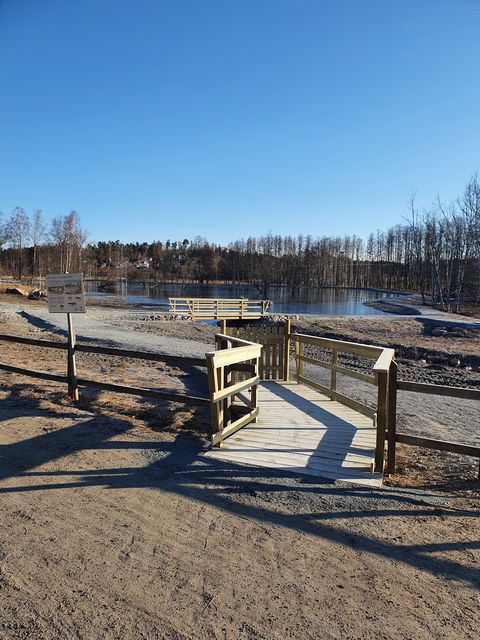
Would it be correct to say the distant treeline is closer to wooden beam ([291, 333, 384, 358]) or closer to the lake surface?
the lake surface

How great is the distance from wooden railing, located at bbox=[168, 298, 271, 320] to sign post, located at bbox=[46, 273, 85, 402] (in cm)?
2423

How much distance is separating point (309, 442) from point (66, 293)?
476 centimetres

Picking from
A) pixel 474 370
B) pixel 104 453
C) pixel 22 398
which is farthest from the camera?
pixel 474 370

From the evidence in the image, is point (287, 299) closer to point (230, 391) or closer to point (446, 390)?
point (230, 391)

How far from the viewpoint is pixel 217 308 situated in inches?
1337

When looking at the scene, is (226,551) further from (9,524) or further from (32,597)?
(9,524)

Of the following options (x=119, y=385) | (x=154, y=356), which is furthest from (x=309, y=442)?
(x=119, y=385)

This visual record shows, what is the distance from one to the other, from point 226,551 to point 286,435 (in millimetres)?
2760

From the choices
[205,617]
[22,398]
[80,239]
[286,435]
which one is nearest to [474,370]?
[286,435]

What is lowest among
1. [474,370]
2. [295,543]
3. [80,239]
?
[474,370]

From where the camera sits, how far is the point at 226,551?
3178mm

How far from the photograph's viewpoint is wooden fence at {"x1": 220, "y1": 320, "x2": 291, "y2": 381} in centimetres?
939

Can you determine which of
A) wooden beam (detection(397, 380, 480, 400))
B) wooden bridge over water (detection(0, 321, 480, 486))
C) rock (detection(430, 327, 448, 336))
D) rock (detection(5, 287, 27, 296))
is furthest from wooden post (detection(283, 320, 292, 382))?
rock (detection(5, 287, 27, 296))

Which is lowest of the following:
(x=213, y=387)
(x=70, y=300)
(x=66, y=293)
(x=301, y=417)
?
(x=301, y=417)
